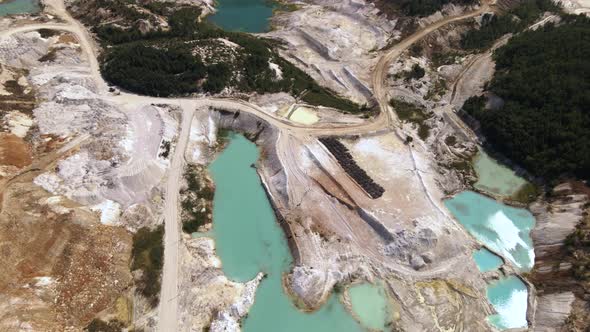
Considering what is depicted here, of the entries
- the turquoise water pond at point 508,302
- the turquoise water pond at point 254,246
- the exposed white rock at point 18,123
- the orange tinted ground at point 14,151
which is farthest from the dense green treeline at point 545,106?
the exposed white rock at point 18,123


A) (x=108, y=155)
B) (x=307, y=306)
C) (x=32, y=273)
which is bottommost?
(x=32, y=273)

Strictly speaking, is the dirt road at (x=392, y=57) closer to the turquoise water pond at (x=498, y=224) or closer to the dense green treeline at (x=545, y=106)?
the dense green treeline at (x=545, y=106)

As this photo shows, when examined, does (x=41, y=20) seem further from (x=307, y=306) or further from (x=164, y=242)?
(x=307, y=306)

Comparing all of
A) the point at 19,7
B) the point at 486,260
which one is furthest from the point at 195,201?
the point at 19,7

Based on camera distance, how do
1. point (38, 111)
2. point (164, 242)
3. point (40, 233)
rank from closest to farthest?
point (40, 233), point (164, 242), point (38, 111)

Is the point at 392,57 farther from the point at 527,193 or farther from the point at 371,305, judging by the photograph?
the point at 371,305

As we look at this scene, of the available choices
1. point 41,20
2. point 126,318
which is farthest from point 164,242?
point 41,20
